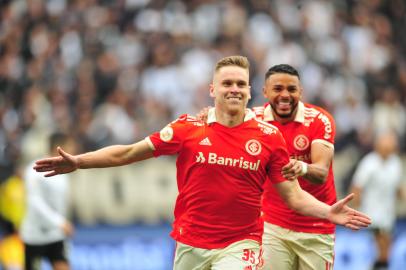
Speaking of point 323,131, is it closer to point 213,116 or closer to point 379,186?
point 213,116

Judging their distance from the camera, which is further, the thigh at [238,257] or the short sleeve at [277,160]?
the short sleeve at [277,160]

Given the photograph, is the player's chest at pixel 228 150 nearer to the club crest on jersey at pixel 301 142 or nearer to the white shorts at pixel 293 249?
the club crest on jersey at pixel 301 142

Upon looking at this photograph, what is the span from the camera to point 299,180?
9273 mm

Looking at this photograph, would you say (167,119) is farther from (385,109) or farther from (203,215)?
(203,215)

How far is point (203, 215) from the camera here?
826cm

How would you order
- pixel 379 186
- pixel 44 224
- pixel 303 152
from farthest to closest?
pixel 379 186, pixel 44 224, pixel 303 152

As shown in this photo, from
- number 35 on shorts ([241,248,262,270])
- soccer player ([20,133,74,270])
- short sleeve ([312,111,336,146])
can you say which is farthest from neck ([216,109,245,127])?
soccer player ([20,133,74,270])

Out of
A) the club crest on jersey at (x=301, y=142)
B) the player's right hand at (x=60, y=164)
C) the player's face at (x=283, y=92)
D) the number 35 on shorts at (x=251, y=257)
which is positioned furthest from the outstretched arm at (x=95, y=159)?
the club crest on jersey at (x=301, y=142)

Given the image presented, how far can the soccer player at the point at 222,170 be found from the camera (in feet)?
26.9

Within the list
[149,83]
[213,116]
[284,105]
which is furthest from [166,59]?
[213,116]

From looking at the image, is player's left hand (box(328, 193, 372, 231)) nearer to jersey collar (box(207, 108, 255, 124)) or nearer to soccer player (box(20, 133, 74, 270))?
jersey collar (box(207, 108, 255, 124))

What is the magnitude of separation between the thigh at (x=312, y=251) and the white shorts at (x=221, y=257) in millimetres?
1168

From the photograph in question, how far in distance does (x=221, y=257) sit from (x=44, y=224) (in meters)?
5.15

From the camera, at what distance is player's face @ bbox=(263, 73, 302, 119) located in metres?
9.15
